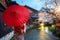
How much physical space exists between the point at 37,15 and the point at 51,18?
37.8 inches

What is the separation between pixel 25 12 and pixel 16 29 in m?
0.51

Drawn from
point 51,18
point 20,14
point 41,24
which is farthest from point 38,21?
point 20,14

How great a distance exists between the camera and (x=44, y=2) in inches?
306

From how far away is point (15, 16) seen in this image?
4.81 metres

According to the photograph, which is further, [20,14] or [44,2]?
[44,2]

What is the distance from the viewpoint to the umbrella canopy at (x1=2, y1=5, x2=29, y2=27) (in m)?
4.70

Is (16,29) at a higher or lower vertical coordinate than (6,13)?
lower

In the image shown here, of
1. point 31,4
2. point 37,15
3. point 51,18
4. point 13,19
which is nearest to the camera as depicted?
point 13,19

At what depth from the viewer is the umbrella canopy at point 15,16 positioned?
15.4 feet

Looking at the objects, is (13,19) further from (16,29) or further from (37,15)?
(37,15)

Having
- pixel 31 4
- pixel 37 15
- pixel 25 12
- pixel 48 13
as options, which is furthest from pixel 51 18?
pixel 25 12

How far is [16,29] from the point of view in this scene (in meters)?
4.85

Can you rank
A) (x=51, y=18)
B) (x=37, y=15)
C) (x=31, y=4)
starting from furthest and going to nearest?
(x=51, y=18) → (x=37, y=15) → (x=31, y=4)

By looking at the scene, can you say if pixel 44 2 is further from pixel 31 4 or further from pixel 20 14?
pixel 20 14
